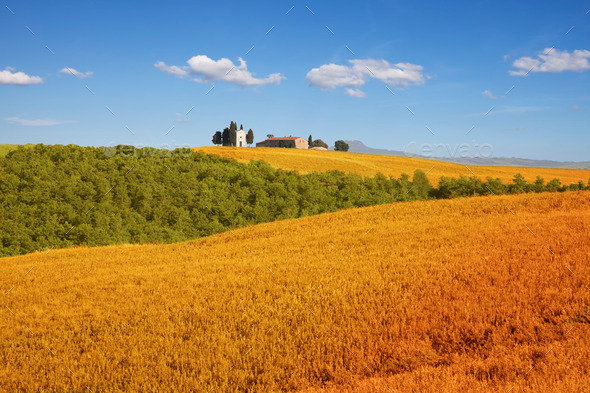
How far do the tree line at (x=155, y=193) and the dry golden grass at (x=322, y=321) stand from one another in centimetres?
2853

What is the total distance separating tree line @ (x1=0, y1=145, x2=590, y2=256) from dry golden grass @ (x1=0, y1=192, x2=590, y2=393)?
1123 inches

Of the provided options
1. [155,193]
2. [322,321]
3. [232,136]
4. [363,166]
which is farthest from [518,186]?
[232,136]

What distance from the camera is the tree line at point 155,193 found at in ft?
129

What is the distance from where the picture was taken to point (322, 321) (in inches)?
283

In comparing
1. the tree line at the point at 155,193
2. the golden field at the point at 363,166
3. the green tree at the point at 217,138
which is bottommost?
the tree line at the point at 155,193

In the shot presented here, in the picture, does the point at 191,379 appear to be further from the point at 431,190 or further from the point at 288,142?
the point at 288,142

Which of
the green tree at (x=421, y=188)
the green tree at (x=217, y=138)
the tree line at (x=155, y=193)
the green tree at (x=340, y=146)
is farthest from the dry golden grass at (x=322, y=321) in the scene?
the green tree at (x=340, y=146)

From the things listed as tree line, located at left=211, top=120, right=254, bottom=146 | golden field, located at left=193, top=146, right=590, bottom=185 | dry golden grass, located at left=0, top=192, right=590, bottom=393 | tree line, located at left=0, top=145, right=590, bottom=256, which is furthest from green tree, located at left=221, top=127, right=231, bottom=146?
dry golden grass, located at left=0, top=192, right=590, bottom=393

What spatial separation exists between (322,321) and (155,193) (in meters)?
46.0

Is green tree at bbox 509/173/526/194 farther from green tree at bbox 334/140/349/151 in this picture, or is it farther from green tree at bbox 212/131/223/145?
green tree at bbox 334/140/349/151

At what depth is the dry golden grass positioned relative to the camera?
5426mm

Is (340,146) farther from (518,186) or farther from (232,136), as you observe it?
→ (518,186)

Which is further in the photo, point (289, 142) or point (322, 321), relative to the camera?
point (289, 142)

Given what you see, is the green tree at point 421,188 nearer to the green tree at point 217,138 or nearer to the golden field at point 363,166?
the golden field at point 363,166
